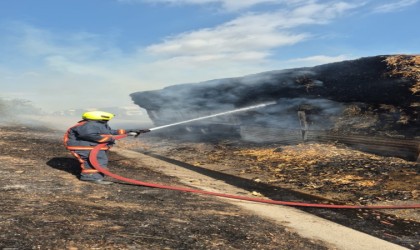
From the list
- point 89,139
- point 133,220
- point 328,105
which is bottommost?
point 133,220

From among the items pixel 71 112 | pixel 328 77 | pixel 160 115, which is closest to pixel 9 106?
pixel 71 112

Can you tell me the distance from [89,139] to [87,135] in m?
0.10

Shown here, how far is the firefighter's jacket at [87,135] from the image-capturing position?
6.42 meters

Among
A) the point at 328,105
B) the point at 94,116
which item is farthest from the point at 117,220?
the point at 328,105

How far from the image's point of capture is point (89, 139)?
6.49 meters

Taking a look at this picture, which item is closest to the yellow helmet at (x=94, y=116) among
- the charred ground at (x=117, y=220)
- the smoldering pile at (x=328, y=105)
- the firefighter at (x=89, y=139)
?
the firefighter at (x=89, y=139)

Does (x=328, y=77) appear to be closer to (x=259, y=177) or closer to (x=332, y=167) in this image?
(x=332, y=167)

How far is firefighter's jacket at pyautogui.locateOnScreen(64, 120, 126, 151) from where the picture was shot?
253 inches

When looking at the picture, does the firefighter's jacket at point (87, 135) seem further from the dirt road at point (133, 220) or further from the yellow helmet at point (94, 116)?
the dirt road at point (133, 220)

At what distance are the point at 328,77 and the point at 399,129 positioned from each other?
328cm

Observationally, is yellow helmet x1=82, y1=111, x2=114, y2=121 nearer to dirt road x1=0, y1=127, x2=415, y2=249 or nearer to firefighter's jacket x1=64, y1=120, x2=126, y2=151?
firefighter's jacket x1=64, y1=120, x2=126, y2=151

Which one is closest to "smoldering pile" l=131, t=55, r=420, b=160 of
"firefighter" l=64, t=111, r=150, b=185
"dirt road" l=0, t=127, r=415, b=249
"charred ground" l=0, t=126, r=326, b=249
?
"dirt road" l=0, t=127, r=415, b=249

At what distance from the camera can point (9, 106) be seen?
35375 millimetres

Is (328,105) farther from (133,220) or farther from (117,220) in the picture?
(117,220)
